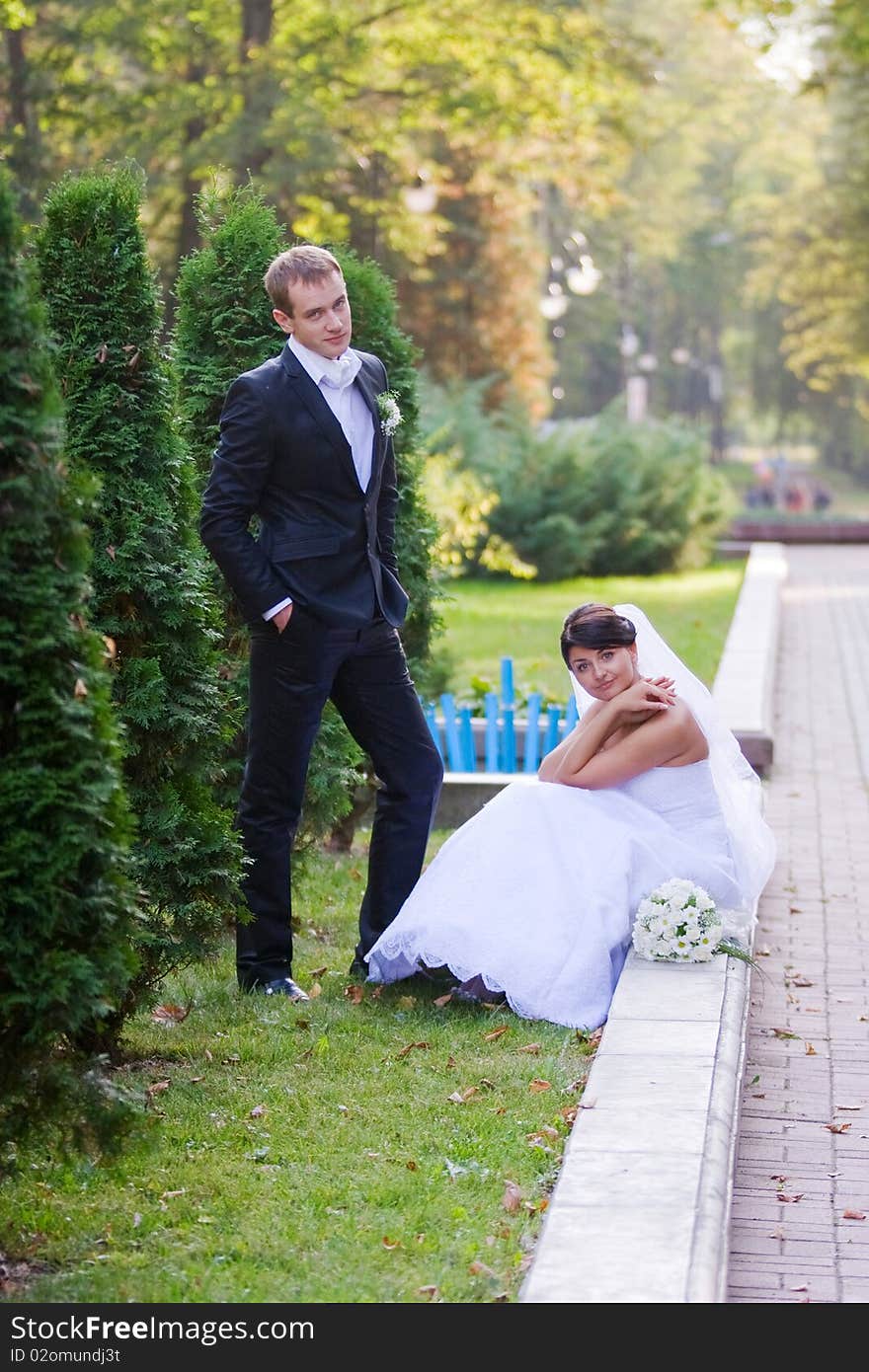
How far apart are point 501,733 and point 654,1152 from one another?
256 inches

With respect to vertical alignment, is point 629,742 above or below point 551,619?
above

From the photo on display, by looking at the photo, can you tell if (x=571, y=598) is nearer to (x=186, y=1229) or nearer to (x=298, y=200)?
(x=298, y=200)

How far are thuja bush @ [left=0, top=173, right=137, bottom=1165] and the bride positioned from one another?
2065 mm

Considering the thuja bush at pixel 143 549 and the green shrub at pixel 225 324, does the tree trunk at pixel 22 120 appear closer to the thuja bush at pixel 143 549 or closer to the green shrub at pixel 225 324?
the green shrub at pixel 225 324

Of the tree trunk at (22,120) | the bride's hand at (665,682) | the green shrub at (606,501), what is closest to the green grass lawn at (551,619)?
the green shrub at (606,501)

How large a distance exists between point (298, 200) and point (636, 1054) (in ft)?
68.0

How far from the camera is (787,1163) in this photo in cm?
471

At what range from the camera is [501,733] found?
34.8 feet

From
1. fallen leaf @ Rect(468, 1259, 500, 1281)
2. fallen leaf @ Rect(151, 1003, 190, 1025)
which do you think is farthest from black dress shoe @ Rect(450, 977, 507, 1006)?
fallen leaf @ Rect(468, 1259, 500, 1281)

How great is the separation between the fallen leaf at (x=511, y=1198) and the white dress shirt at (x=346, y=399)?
77.5 inches

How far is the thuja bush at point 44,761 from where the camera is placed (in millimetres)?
3512

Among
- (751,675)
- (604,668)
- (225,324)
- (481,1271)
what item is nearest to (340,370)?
(604,668)

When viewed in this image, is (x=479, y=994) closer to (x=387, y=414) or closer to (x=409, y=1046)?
(x=409, y=1046)

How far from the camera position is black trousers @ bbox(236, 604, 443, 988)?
557 centimetres
